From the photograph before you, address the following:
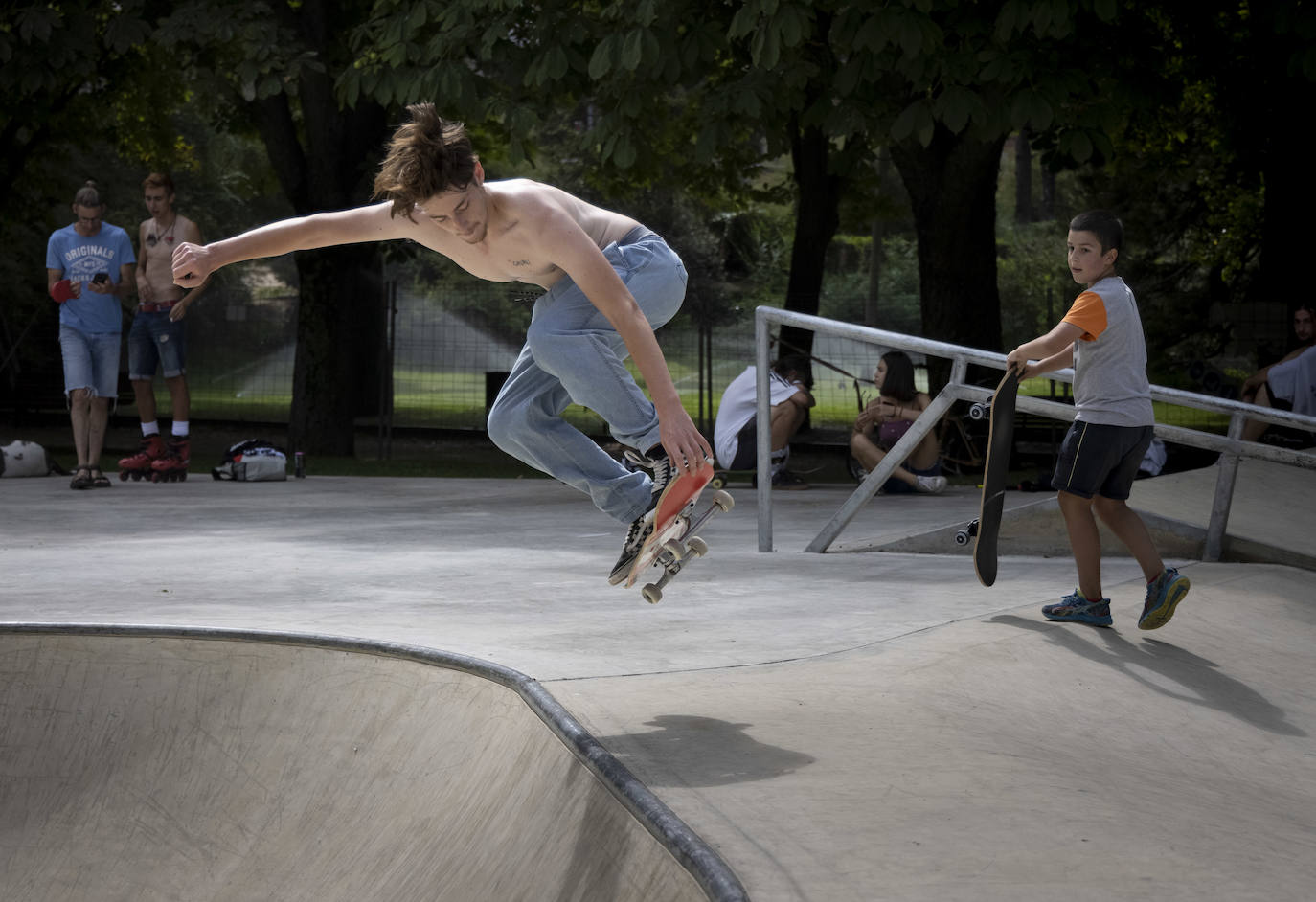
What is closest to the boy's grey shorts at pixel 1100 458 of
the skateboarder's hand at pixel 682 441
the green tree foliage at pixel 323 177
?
the skateboarder's hand at pixel 682 441

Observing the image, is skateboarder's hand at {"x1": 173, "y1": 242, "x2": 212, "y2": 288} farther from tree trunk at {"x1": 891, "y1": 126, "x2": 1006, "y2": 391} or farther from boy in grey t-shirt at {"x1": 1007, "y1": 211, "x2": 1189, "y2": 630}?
tree trunk at {"x1": 891, "y1": 126, "x2": 1006, "y2": 391}

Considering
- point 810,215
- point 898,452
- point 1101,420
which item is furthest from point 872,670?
point 810,215

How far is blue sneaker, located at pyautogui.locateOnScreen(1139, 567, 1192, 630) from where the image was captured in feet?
15.2

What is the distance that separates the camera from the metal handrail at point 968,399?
5.43 metres

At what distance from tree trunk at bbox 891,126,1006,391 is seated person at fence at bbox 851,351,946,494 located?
2523 millimetres

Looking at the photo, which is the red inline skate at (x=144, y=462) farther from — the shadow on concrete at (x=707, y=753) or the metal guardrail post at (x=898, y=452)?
the shadow on concrete at (x=707, y=753)

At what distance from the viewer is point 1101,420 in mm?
4746

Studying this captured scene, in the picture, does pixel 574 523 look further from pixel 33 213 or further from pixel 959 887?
pixel 33 213

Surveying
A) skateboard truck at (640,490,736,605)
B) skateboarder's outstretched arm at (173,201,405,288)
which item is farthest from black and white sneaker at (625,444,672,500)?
skateboarder's outstretched arm at (173,201,405,288)

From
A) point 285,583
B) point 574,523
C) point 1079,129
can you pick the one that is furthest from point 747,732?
point 1079,129

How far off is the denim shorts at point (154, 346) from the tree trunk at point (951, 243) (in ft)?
21.5

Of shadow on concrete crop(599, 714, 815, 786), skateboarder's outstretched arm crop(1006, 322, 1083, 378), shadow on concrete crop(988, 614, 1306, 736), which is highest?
skateboarder's outstretched arm crop(1006, 322, 1083, 378)


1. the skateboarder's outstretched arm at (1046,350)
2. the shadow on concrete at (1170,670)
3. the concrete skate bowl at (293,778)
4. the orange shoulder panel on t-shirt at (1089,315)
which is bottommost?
the concrete skate bowl at (293,778)

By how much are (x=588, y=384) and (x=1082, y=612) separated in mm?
1980
